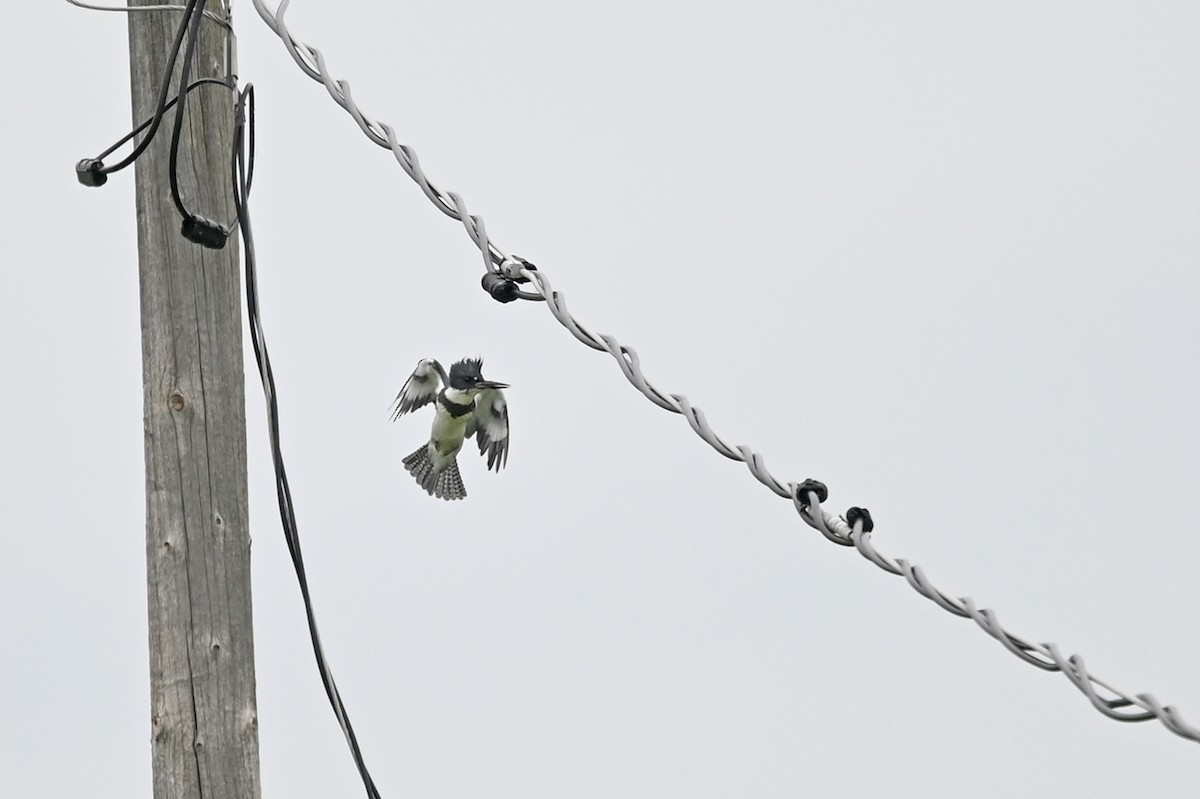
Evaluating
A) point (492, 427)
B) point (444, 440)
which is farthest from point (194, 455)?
point (444, 440)

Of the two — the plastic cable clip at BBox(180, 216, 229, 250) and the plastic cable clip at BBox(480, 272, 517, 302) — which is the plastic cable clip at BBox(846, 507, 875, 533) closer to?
the plastic cable clip at BBox(480, 272, 517, 302)

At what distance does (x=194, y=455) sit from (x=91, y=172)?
711 millimetres

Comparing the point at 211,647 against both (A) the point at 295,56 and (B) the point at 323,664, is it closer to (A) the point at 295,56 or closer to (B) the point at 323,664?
(B) the point at 323,664

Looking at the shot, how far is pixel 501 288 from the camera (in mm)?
3930

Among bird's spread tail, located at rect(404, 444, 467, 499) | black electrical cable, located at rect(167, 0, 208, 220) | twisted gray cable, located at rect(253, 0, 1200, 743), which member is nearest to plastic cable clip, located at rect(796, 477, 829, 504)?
twisted gray cable, located at rect(253, 0, 1200, 743)

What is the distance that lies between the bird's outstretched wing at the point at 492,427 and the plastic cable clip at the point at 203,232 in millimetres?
1952

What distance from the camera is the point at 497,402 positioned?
6.31 m

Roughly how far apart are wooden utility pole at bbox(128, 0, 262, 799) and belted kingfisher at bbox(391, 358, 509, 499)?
679 millimetres

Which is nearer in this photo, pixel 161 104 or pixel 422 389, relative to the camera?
pixel 161 104

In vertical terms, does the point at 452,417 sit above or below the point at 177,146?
above

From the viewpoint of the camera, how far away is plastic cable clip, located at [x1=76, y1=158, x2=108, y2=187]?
13.4 ft

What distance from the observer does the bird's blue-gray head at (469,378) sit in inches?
234

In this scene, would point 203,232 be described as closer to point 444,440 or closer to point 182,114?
point 182,114

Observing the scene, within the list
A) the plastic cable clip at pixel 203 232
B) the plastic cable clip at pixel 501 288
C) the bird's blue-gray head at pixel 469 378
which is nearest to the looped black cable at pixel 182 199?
the plastic cable clip at pixel 203 232
